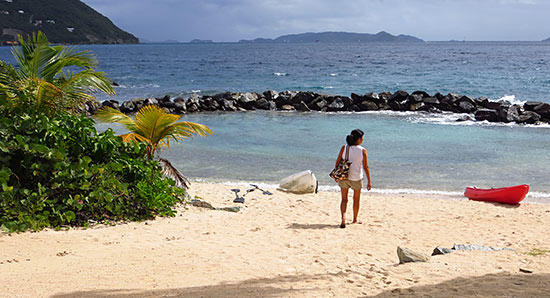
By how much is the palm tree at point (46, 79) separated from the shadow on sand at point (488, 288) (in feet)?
18.9

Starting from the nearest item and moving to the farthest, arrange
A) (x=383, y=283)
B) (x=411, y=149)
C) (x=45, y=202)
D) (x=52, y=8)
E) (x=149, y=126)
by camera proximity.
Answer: (x=383, y=283), (x=45, y=202), (x=149, y=126), (x=411, y=149), (x=52, y=8)

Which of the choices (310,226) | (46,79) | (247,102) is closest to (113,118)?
(46,79)

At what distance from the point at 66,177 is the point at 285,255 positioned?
3.43 meters

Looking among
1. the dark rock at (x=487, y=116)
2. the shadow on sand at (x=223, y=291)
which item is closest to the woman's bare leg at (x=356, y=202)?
the shadow on sand at (x=223, y=291)

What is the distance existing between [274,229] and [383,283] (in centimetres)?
307

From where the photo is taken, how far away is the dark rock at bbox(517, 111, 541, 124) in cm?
2190

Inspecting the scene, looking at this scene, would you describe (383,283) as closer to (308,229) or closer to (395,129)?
(308,229)

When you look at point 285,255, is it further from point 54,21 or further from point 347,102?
point 54,21

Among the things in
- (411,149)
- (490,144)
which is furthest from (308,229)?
(490,144)

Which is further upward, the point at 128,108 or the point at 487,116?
the point at 487,116

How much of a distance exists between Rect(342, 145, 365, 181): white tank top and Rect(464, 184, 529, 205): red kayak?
150 inches

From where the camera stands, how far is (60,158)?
6965 millimetres

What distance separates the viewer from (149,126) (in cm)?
848

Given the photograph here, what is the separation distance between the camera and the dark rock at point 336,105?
26.3 meters
